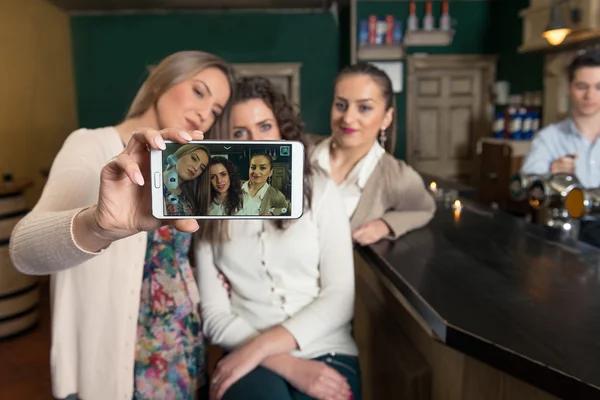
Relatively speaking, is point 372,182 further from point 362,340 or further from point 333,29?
point 333,29

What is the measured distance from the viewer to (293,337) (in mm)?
1206

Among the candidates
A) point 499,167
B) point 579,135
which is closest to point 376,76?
A: point 579,135

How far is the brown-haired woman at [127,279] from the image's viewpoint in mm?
974

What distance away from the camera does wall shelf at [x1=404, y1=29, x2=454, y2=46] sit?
17.9ft

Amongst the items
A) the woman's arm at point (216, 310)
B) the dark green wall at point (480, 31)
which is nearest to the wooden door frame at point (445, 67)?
the dark green wall at point (480, 31)

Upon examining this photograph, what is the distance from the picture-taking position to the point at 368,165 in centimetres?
156

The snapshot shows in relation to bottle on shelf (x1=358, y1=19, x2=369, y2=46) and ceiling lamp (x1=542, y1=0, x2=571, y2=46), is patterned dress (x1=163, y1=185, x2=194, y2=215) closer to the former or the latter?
ceiling lamp (x1=542, y1=0, x2=571, y2=46)

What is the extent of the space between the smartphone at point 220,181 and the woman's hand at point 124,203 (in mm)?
24

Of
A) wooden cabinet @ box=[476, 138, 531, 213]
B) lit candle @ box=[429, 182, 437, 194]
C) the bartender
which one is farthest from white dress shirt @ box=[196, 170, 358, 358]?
wooden cabinet @ box=[476, 138, 531, 213]

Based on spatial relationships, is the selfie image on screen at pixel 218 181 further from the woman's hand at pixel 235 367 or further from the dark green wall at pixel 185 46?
the dark green wall at pixel 185 46

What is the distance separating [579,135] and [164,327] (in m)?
1.86

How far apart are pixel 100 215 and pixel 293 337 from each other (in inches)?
23.5

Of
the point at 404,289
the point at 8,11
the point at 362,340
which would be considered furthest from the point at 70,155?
the point at 8,11

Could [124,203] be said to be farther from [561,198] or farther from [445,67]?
[445,67]
